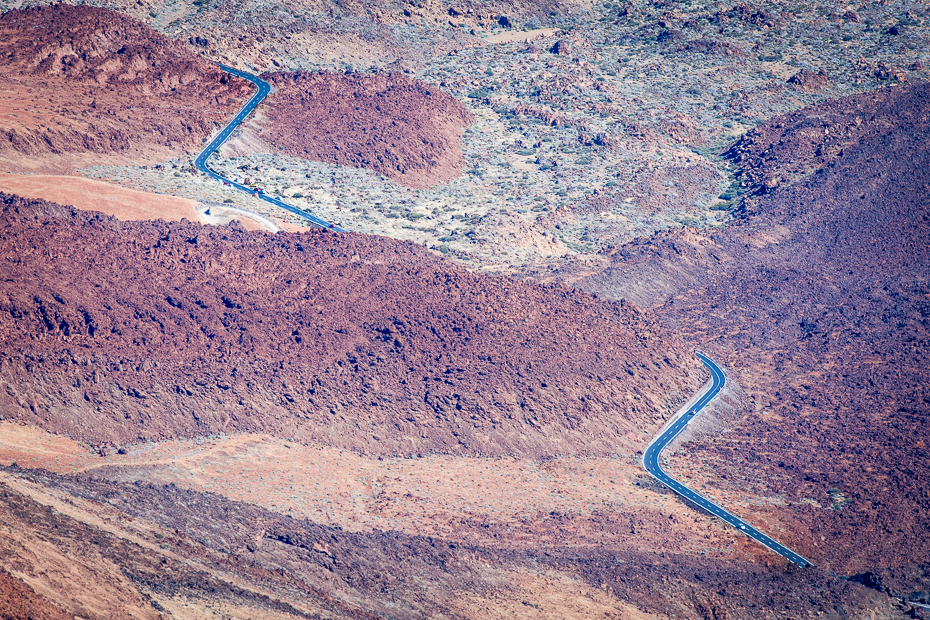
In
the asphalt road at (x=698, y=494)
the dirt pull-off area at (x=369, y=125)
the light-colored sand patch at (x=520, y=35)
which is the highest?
the light-colored sand patch at (x=520, y=35)

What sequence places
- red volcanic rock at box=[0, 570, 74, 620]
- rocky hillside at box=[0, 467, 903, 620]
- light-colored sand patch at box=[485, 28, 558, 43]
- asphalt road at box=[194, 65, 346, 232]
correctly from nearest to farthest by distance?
red volcanic rock at box=[0, 570, 74, 620]
rocky hillside at box=[0, 467, 903, 620]
asphalt road at box=[194, 65, 346, 232]
light-colored sand patch at box=[485, 28, 558, 43]

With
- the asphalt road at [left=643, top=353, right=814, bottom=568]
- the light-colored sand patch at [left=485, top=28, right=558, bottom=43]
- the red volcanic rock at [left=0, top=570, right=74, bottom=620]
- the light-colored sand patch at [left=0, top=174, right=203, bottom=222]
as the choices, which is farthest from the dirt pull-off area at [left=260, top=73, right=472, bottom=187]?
the red volcanic rock at [left=0, top=570, right=74, bottom=620]

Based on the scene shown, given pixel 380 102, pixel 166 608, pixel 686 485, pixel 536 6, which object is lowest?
pixel 686 485

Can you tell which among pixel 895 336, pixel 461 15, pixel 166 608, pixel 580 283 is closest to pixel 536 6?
pixel 461 15

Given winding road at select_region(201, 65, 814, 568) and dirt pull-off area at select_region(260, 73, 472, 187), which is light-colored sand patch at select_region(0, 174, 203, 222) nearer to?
winding road at select_region(201, 65, 814, 568)

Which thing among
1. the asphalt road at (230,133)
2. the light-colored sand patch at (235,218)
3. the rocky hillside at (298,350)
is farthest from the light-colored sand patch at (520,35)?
the rocky hillside at (298,350)

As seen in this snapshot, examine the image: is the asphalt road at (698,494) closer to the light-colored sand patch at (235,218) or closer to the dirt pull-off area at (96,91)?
the light-colored sand patch at (235,218)

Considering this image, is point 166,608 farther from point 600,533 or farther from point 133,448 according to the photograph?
point 600,533
